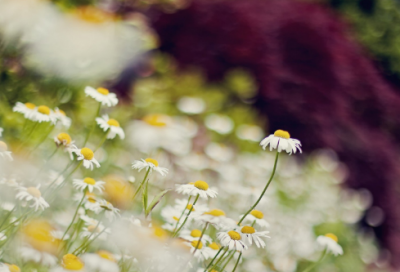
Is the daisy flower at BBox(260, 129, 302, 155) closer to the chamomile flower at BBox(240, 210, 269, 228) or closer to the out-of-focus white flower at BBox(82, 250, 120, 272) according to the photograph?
the chamomile flower at BBox(240, 210, 269, 228)

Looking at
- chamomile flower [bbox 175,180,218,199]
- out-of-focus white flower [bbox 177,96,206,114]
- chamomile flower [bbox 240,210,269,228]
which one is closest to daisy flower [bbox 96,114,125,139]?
chamomile flower [bbox 175,180,218,199]

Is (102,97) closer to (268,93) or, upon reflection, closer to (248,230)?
(248,230)

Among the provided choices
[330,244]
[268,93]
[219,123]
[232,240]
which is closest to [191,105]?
[219,123]

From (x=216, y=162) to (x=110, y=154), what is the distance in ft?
2.20

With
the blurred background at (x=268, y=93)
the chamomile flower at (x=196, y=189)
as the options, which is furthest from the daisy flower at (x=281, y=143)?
the blurred background at (x=268, y=93)

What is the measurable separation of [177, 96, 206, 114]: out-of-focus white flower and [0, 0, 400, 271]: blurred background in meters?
0.01

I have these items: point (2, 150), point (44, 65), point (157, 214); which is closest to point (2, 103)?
point (44, 65)

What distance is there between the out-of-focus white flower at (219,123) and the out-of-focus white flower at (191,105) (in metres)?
0.09

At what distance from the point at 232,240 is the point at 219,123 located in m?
2.12

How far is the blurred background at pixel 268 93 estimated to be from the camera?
2.54 metres

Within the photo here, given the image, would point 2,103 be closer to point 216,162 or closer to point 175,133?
point 175,133

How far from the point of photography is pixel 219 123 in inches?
114

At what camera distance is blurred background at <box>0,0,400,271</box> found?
2541 millimetres

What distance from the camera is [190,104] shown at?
2871 millimetres
